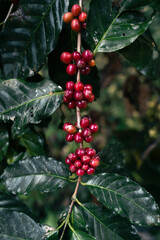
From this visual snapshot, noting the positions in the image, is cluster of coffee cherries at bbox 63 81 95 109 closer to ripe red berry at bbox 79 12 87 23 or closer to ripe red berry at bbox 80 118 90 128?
ripe red berry at bbox 80 118 90 128

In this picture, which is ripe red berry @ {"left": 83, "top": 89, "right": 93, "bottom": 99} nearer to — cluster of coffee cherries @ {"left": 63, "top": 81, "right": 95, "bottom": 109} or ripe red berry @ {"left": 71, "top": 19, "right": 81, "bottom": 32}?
cluster of coffee cherries @ {"left": 63, "top": 81, "right": 95, "bottom": 109}

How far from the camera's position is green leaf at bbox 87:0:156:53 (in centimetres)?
74

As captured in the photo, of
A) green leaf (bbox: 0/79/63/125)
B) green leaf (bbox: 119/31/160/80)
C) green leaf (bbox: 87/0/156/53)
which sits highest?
green leaf (bbox: 87/0/156/53)

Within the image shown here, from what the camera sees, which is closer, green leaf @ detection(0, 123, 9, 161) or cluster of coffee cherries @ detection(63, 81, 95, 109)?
cluster of coffee cherries @ detection(63, 81, 95, 109)

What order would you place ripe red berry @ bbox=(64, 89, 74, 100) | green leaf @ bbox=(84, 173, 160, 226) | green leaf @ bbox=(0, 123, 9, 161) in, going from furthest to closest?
green leaf @ bbox=(0, 123, 9, 161) → ripe red berry @ bbox=(64, 89, 74, 100) → green leaf @ bbox=(84, 173, 160, 226)

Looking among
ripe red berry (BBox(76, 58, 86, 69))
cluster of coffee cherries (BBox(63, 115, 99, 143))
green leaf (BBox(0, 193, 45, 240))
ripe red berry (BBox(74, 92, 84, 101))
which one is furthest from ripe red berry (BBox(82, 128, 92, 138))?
green leaf (BBox(0, 193, 45, 240))

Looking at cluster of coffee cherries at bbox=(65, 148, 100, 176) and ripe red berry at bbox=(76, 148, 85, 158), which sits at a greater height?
ripe red berry at bbox=(76, 148, 85, 158)

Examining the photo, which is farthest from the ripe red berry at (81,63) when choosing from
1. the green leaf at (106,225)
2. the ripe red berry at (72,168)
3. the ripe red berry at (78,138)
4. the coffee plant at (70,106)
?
the green leaf at (106,225)

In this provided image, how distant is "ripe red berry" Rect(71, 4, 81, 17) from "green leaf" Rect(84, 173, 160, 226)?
0.54 meters

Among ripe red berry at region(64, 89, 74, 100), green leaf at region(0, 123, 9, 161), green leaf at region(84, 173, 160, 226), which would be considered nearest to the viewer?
green leaf at region(84, 173, 160, 226)

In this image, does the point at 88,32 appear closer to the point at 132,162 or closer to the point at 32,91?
the point at 32,91

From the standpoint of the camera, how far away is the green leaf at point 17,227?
67cm

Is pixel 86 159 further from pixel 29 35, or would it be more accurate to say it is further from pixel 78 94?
pixel 29 35

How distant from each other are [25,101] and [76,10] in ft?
1.12
